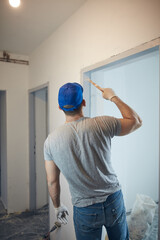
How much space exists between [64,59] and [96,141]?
5.14 ft

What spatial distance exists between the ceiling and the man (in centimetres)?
125

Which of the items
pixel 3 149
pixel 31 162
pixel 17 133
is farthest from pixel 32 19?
pixel 3 149

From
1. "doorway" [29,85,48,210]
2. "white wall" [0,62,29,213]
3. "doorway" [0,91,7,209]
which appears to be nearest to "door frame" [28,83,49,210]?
"doorway" [29,85,48,210]

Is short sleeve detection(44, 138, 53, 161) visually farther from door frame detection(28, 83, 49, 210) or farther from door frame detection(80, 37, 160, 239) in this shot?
door frame detection(28, 83, 49, 210)

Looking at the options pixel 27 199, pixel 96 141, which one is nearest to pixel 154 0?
pixel 96 141

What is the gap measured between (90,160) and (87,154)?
0.13 feet

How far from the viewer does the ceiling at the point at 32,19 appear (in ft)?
6.84

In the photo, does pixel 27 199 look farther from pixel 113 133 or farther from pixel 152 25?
pixel 152 25

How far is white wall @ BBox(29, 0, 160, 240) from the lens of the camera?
141 cm

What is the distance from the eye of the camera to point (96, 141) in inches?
49.1

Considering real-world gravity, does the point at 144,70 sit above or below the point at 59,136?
above

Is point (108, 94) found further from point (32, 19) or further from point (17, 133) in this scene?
point (17, 133)

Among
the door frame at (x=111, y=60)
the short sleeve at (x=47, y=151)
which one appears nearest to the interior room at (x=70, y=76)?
the door frame at (x=111, y=60)

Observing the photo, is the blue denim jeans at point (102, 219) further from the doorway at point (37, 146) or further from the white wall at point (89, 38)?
the doorway at point (37, 146)
